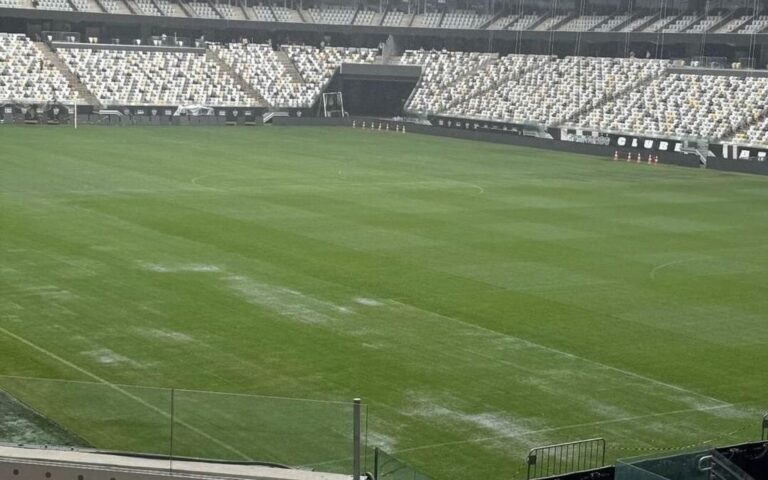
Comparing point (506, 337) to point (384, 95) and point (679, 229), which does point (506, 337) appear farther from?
point (384, 95)

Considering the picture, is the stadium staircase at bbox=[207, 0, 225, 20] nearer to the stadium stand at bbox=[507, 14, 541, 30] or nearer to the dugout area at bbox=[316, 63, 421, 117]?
the dugout area at bbox=[316, 63, 421, 117]

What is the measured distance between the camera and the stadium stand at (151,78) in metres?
99.8

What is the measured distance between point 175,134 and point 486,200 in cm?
3688

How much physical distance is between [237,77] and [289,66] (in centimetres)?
681

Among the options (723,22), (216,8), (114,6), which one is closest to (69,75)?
(114,6)

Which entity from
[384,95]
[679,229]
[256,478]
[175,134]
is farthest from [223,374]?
[384,95]

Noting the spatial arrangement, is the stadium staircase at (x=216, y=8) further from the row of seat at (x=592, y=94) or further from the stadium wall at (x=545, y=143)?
the row of seat at (x=592, y=94)

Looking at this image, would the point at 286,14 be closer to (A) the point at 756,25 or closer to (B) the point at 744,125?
(A) the point at 756,25

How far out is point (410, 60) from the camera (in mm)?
114062

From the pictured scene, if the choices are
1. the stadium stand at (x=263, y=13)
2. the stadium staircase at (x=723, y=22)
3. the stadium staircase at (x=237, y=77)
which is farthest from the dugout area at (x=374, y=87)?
the stadium staircase at (x=723, y=22)

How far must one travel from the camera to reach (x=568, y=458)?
67.7ft

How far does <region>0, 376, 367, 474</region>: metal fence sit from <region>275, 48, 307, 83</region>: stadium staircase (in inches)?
3760

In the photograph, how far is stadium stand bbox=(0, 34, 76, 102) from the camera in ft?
311

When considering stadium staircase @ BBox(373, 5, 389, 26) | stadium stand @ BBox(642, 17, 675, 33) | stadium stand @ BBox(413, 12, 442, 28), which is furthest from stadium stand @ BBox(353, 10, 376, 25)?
stadium stand @ BBox(642, 17, 675, 33)
